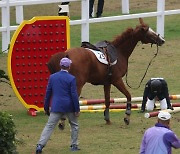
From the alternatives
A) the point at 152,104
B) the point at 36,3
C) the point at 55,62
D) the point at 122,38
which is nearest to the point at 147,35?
the point at 122,38

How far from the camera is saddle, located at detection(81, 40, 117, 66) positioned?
15883mm

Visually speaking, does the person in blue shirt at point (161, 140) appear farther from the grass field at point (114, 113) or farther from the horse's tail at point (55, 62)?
the horse's tail at point (55, 62)

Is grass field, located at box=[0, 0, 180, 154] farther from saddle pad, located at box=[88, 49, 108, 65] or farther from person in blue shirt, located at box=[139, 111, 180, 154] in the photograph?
person in blue shirt, located at box=[139, 111, 180, 154]

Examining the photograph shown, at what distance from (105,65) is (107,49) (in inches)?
19.3

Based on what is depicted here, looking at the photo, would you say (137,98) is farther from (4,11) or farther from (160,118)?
(160,118)

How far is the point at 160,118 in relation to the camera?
34.6 ft

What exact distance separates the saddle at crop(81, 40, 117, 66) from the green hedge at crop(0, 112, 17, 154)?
4.50 meters

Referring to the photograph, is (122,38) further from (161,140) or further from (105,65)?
(161,140)

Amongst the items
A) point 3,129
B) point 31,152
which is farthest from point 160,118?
point 31,152

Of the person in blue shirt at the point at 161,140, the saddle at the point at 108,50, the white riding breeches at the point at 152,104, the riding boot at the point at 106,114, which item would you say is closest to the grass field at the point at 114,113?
the riding boot at the point at 106,114

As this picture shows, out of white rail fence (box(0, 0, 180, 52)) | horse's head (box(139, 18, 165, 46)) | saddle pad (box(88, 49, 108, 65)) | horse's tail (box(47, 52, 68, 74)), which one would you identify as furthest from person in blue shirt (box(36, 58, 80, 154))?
white rail fence (box(0, 0, 180, 52))

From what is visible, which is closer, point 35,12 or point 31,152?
point 31,152

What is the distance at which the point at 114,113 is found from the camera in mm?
17031

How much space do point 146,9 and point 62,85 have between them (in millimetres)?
15783
